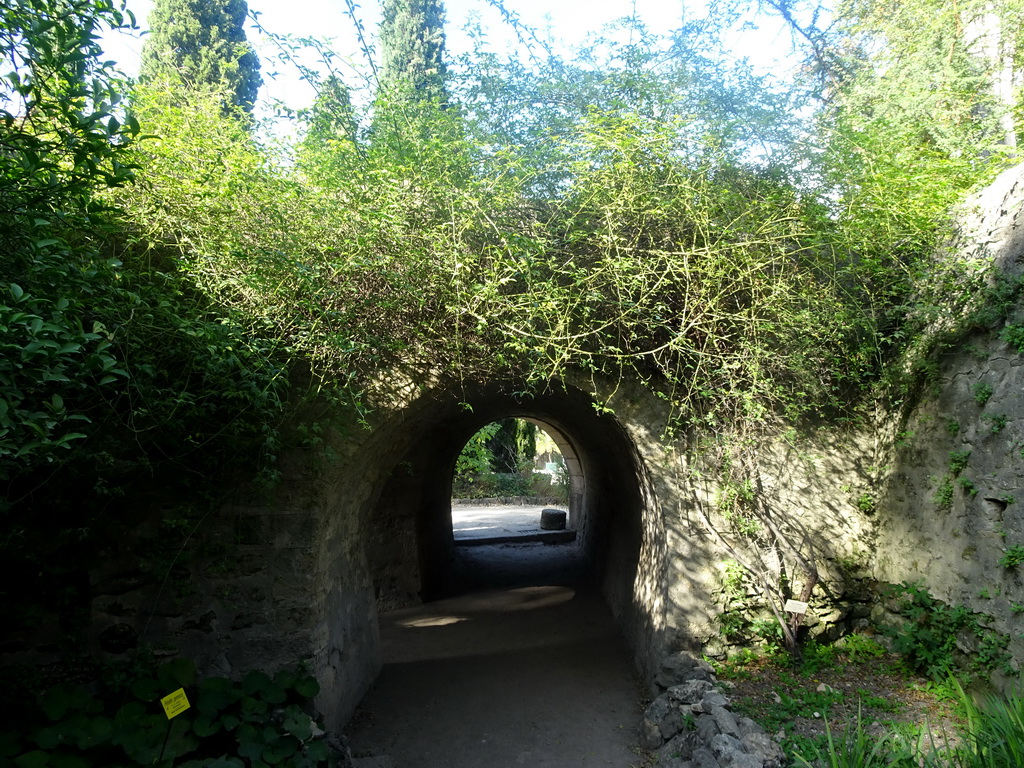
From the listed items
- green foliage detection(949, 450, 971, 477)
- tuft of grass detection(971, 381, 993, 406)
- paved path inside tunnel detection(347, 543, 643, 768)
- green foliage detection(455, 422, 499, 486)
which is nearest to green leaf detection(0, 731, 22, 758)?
paved path inside tunnel detection(347, 543, 643, 768)

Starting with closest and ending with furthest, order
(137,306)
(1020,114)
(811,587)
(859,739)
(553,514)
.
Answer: (859,739) → (137,306) → (811,587) → (1020,114) → (553,514)

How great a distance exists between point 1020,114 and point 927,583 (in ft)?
12.5

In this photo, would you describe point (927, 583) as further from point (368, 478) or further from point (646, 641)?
point (368, 478)

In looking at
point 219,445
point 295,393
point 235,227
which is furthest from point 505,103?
point 219,445

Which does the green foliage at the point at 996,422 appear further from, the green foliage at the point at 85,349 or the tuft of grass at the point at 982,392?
the green foliage at the point at 85,349

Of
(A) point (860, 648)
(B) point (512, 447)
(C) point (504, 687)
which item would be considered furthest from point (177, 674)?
(B) point (512, 447)

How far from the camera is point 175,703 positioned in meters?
3.22

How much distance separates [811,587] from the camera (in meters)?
4.29

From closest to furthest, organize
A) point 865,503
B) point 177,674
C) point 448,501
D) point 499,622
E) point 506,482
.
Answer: point 177,674 → point 865,503 → point 499,622 → point 448,501 → point 506,482

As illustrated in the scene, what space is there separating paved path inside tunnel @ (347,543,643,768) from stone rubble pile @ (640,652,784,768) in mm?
294

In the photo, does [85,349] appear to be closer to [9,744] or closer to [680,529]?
[9,744]

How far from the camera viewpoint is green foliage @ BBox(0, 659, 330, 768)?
9.96ft

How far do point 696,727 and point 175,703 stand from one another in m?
3.00

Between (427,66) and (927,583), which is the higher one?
(427,66)
